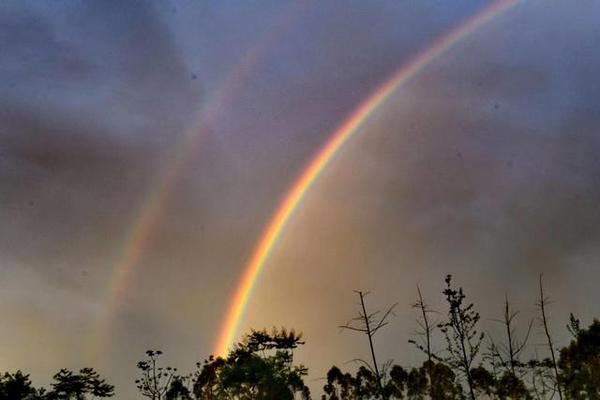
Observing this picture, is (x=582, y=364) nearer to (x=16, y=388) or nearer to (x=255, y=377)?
(x=255, y=377)

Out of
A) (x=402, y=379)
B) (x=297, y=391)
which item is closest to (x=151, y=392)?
(x=297, y=391)

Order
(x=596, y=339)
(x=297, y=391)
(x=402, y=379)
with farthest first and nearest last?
1. (x=402, y=379)
2. (x=297, y=391)
3. (x=596, y=339)

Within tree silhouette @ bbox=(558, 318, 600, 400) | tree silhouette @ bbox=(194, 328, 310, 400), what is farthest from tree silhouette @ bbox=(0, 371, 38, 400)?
tree silhouette @ bbox=(558, 318, 600, 400)

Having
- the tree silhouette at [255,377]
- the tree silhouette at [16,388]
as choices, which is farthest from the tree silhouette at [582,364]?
the tree silhouette at [16,388]

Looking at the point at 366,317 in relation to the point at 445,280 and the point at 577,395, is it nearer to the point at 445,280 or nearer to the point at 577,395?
the point at 445,280

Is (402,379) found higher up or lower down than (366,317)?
higher up

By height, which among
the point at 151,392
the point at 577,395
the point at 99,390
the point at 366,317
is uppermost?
the point at 99,390

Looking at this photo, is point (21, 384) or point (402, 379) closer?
point (21, 384)

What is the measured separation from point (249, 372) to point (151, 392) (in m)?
8.44

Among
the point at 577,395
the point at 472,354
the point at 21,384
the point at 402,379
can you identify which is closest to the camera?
the point at 472,354

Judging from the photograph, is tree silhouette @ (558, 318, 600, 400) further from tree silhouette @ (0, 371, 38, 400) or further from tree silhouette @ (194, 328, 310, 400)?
tree silhouette @ (0, 371, 38, 400)

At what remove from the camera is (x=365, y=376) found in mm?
61594

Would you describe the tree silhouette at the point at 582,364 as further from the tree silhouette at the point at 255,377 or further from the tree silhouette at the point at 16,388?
the tree silhouette at the point at 16,388

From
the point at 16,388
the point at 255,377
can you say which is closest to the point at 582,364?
the point at 255,377
